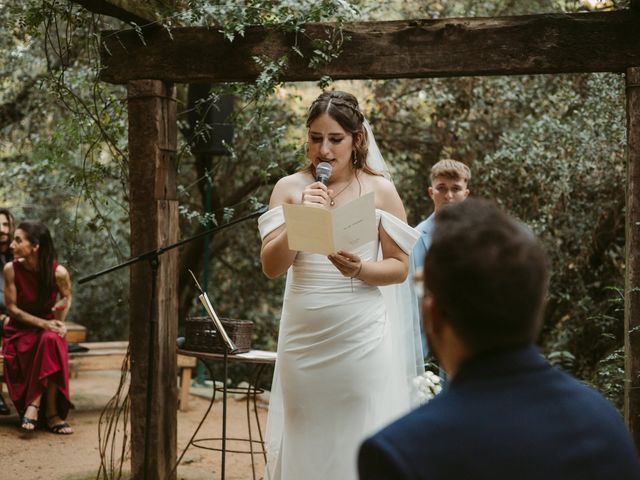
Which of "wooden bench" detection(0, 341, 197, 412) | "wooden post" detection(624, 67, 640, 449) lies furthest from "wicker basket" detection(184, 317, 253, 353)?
"wooden bench" detection(0, 341, 197, 412)

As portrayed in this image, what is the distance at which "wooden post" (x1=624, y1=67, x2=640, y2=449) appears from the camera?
13.8ft

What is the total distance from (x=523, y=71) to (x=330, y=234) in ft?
6.27

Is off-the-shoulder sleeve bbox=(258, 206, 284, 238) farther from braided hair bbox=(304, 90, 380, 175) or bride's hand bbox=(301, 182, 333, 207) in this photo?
bride's hand bbox=(301, 182, 333, 207)

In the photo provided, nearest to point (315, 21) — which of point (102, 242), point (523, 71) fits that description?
point (523, 71)

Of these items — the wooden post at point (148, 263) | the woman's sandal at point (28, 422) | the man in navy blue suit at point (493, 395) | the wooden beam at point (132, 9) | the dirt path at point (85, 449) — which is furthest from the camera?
the woman's sandal at point (28, 422)

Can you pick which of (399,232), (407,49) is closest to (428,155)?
(407,49)

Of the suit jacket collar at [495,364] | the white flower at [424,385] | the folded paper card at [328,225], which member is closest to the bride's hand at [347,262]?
the folded paper card at [328,225]

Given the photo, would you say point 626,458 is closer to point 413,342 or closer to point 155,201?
point 413,342

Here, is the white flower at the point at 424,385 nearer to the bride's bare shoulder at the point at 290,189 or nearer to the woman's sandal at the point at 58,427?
the bride's bare shoulder at the point at 290,189

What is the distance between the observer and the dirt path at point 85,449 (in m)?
5.39

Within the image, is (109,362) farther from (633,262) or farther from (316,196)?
(316,196)

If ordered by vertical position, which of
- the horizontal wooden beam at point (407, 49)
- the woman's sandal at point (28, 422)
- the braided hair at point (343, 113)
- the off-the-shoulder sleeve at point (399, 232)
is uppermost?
the horizontal wooden beam at point (407, 49)

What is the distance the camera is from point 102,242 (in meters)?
10.2

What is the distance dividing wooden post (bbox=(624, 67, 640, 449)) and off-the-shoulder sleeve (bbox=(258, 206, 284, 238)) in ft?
6.40
